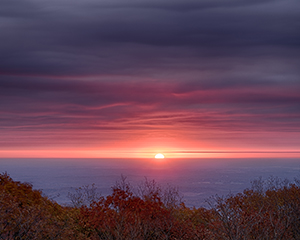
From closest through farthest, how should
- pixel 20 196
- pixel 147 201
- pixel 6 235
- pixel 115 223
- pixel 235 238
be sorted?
pixel 235 238 → pixel 6 235 → pixel 115 223 → pixel 20 196 → pixel 147 201

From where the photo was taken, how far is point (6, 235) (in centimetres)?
1703

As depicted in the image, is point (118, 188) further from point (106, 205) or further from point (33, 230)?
point (33, 230)

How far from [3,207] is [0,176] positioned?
9080 mm

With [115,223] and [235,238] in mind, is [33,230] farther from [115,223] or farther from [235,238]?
[235,238]

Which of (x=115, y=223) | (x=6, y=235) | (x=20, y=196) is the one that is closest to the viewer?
(x=6, y=235)

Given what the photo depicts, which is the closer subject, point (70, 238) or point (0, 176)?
point (70, 238)

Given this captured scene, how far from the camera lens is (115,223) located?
76.2ft

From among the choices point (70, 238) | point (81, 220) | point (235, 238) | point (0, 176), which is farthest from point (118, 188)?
A: point (235, 238)

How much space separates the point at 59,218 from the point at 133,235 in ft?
19.8

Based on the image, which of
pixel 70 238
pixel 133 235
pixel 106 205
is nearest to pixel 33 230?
pixel 70 238

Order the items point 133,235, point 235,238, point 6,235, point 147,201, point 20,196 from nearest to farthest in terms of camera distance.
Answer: point 235,238 < point 6,235 < point 133,235 < point 20,196 < point 147,201

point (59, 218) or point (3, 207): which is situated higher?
point (3, 207)

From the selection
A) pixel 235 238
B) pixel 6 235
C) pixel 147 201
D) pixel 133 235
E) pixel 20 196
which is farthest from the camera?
pixel 147 201

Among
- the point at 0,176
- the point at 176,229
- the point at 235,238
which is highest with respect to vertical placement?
the point at 0,176
